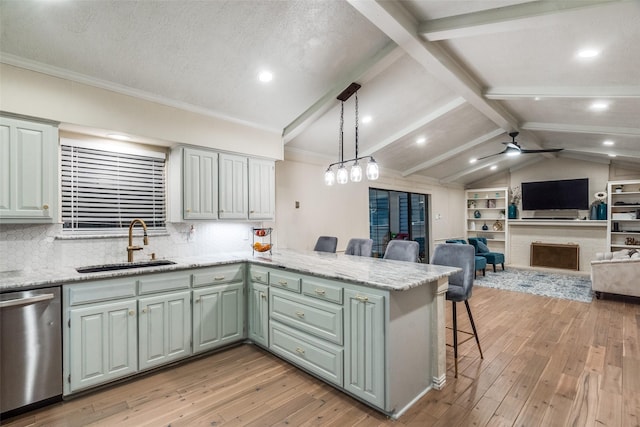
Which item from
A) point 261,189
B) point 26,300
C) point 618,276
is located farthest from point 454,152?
point 26,300

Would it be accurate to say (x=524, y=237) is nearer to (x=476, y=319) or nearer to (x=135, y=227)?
(x=476, y=319)

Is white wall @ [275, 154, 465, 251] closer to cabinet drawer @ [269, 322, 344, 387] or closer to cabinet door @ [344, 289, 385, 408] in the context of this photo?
cabinet drawer @ [269, 322, 344, 387]

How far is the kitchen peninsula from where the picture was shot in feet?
6.96

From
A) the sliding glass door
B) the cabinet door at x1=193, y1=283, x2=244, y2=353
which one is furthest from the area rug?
the cabinet door at x1=193, y1=283, x2=244, y2=353

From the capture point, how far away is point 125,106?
292 centimetres

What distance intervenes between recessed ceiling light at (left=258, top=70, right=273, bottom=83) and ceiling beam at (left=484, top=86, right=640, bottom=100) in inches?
108

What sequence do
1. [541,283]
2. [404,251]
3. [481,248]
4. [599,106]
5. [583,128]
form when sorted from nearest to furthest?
[404,251] → [599,106] → [583,128] → [541,283] → [481,248]

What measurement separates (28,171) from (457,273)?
368 centimetres

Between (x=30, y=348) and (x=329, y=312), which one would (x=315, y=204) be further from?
(x=30, y=348)

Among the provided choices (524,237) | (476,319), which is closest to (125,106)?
(476,319)

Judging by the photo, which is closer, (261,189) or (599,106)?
(599,106)

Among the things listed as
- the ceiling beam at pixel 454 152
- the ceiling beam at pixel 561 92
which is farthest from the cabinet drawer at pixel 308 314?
the ceiling beam at pixel 454 152

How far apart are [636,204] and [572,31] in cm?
693

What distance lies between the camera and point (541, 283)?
21.3ft
